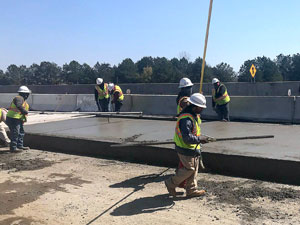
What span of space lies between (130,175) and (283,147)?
299 cm

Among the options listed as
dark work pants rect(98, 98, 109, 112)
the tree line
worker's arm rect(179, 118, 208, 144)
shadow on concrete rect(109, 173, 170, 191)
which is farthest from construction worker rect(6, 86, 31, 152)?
the tree line

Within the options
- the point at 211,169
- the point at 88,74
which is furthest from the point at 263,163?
the point at 88,74

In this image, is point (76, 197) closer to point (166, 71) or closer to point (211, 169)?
point (211, 169)

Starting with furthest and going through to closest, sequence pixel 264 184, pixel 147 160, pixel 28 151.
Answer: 1. pixel 28 151
2. pixel 147 160
3. pixel 264 184

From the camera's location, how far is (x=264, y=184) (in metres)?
5.24

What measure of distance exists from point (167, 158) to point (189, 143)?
198cm

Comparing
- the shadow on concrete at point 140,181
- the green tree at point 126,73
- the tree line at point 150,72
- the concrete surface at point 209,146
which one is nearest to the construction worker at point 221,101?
the concrete surface at point 209,146

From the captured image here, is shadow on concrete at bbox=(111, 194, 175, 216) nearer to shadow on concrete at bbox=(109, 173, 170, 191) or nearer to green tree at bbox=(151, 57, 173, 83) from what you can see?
shadow on concrete at bbox=(109, 173, 170, 191)

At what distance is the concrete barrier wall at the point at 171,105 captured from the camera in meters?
10.6

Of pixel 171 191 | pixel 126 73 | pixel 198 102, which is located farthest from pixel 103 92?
pixel 126 73

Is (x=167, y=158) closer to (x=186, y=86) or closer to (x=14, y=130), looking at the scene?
(x=186, y=86)

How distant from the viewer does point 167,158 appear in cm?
655

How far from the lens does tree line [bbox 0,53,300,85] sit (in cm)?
3989

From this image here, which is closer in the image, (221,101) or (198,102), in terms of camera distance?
(198,102)
